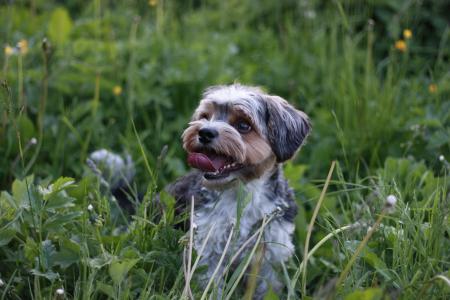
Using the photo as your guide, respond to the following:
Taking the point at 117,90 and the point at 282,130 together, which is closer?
the point at 282,130

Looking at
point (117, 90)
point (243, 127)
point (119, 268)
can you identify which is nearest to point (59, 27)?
point (117, 90)

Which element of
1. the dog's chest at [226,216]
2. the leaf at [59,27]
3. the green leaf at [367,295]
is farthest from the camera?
the leaf at [59,27]

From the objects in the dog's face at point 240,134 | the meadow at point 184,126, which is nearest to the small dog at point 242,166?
the dog's face at point 240,134

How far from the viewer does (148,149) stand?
18.1ft

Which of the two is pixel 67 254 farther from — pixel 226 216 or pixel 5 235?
pixel 226 216

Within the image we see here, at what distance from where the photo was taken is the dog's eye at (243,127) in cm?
392

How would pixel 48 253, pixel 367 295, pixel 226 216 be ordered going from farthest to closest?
pixel 226 216
pixel 48 253
pixel 367 295

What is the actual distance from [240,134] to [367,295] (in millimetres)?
1351

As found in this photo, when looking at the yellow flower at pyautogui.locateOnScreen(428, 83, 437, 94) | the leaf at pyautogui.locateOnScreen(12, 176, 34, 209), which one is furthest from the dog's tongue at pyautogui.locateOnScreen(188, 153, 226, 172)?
the yellow flower at pyautogui.locateOnScreen(428, 83, 437, 94)

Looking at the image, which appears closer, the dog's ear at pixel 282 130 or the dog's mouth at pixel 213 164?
the dog's mouth at pixel 213 164

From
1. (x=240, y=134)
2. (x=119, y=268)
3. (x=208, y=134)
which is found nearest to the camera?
(x=119, y=268)

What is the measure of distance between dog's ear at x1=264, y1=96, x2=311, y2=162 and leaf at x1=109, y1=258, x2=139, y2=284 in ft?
3.98

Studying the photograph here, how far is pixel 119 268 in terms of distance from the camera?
3.15 meters

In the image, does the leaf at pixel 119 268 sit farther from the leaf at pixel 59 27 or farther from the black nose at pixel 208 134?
the leaf at pixel 59 27
